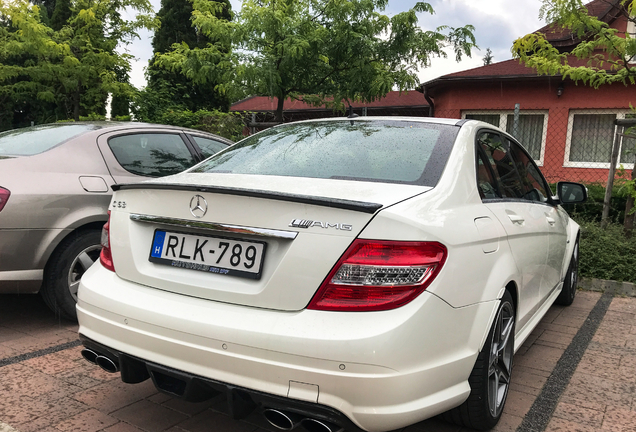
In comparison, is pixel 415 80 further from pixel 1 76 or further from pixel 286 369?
pixel 1 76

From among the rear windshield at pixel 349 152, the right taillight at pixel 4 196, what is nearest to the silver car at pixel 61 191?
the right taillight at pixel 4 196

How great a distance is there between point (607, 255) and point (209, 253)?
568 cm

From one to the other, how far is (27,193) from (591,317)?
188 inches

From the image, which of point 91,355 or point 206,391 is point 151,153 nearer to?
point 91,355

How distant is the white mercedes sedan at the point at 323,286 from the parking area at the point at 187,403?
0.41 meters

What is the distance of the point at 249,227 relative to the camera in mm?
2154

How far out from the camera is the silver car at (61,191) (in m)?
3.69

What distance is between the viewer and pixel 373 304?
1.98 m

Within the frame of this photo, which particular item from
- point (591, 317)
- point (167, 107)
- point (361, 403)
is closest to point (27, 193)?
point (361, 403)

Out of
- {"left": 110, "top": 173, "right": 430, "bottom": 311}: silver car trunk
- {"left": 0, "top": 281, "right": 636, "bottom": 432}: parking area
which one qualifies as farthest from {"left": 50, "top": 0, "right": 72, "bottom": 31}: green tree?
{"left": 110, "top": 173, "right": 430, "bottom": 311}: silver car trunk

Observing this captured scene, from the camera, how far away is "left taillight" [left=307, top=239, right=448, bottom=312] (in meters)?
1.99

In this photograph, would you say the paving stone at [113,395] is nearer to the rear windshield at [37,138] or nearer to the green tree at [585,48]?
the rear windshield at [37,138]

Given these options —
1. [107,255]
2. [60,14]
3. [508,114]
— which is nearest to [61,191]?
[107,255]

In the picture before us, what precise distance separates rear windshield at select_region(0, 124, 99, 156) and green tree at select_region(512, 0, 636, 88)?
5570 millimetres
